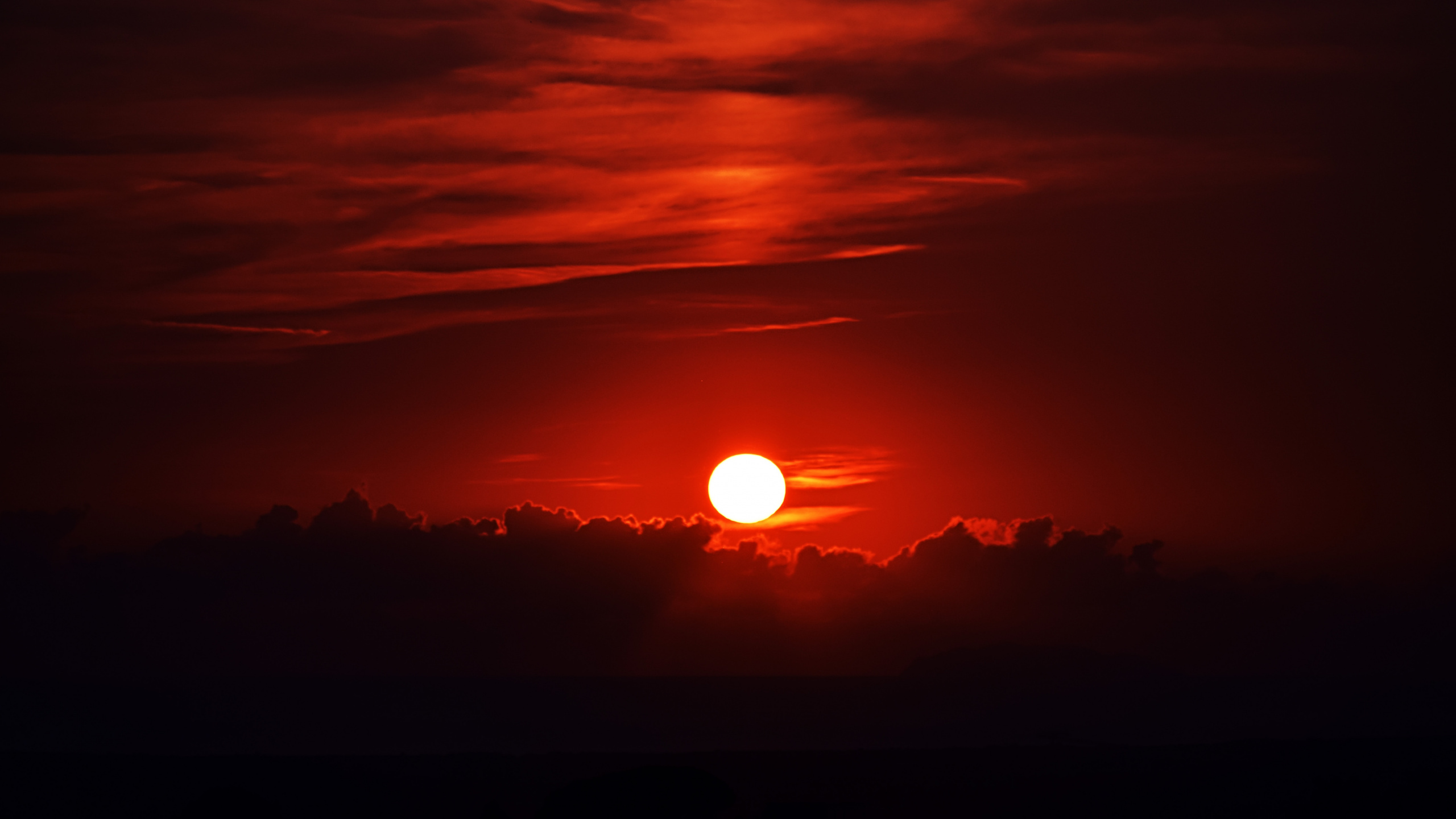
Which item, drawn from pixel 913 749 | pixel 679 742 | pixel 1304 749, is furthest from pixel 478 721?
pixel 1304 749

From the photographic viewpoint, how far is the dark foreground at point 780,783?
4391 cm

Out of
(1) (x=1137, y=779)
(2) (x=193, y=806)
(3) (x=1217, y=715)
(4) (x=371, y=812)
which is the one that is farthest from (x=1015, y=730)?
(2) (x=193, y=806)

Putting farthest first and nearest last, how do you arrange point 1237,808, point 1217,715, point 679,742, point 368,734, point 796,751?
point 1217,715 < point 368,734 < point 679,742 < point 796,751 < point 1237,808

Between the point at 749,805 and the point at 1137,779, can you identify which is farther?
the point at 1137,779

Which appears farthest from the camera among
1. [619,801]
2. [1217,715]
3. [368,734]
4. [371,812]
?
[1217,715]

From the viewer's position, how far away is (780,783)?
64.2 meters

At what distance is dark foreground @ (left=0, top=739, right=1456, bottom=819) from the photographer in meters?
43.9

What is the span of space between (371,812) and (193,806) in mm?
12057

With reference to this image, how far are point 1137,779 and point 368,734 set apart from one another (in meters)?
126

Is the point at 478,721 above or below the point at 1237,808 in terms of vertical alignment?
above

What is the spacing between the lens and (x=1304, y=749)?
7581 centimetres

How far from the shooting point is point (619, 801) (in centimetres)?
4091

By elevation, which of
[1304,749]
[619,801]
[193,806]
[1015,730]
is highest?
[1015,730]

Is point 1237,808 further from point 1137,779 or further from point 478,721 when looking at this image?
point 478,721
